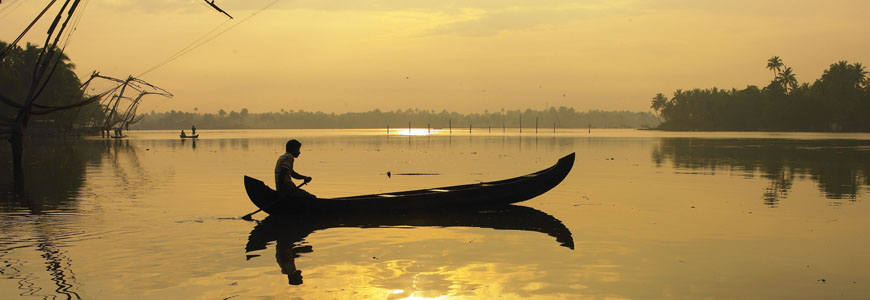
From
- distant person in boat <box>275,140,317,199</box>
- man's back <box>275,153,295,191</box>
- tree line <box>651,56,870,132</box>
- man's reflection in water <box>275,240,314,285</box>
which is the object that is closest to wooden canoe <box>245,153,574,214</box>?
distant person in boat <box>275,140,317,199</box>

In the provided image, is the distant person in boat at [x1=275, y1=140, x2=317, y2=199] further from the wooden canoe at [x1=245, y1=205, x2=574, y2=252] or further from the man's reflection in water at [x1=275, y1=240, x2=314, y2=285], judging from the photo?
the man's reflection in water at [x1=275, y1=240, x2=314, y2=285]

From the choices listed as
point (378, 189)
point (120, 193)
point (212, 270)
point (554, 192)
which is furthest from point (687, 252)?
point (120, 193)

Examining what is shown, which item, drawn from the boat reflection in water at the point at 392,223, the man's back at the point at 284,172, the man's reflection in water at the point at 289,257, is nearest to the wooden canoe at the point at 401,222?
the boat reflection in water at the point at 392,223

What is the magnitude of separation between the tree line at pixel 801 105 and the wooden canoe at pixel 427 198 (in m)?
138

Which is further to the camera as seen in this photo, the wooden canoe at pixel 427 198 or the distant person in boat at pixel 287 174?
the wooden canoe at pixel 427 198

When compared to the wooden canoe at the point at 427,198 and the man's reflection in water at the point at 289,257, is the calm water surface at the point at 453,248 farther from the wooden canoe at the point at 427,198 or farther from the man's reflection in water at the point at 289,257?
the wooden canoe at the point at 427,198

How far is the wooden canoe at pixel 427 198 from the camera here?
1650cm

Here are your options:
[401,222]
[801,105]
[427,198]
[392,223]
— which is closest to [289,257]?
[392,223]

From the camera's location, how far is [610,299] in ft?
31.2

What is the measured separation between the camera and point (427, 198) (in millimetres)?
17547

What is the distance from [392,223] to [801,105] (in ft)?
487

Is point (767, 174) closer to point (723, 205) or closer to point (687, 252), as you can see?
point (723, 205)

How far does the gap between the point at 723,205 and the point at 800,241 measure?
6336 mm

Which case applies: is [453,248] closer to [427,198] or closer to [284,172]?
[427,198]
